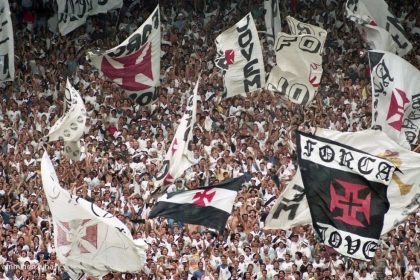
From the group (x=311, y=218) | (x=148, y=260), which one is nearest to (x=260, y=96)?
(x=148, y=260)

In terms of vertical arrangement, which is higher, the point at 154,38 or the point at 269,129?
the point at 154,38

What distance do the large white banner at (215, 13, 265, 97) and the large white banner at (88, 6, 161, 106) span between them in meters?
1.34

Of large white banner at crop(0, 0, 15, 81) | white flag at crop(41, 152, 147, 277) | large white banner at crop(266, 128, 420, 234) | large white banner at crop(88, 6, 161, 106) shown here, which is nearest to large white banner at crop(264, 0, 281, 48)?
large white banner at crop(88, 6, 161, 106)

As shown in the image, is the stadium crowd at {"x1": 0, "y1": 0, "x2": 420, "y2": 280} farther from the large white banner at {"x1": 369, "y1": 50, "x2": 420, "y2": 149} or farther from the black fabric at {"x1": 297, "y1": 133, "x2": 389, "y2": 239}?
the black fabric at {"x1": 297, "y1": 133, "x2": 389, "y2": 239}

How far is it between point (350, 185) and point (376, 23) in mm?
10396

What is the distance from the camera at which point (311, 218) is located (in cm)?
1719

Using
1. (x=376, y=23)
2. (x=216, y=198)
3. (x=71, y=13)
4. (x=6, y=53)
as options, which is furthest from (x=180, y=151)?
(x=71, y=13)

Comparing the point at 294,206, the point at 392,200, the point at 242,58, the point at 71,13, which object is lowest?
the point at 71,13

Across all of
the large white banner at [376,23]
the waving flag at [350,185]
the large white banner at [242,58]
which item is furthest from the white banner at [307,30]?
the waving flag at [350,185]

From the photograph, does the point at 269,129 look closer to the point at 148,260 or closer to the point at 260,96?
the point at 260,96

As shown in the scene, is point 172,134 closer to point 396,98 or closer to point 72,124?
point 72,124

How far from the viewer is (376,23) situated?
26484 mm

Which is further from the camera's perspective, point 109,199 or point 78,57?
point 78,57

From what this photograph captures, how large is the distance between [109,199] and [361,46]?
9.08m
